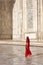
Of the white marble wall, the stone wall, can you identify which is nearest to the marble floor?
the white marble wall

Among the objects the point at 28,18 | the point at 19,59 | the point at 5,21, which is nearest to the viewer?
the point at 19,59

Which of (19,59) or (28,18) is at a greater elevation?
(28,18)

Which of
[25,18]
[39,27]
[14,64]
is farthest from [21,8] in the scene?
[14,64]

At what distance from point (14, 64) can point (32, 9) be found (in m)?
9.96

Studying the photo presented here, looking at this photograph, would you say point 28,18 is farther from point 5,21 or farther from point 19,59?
point 19,59

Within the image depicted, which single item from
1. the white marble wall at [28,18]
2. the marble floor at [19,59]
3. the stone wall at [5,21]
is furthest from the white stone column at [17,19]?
the marble floor at [19,59]

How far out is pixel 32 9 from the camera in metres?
14.5

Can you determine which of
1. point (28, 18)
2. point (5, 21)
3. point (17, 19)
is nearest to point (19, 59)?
point (28, 18)

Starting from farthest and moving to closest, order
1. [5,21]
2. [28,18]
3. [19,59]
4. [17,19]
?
[5,21], [17,19], [28,18], [19,59]

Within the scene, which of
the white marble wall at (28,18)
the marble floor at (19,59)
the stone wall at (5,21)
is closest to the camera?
the marble floor at (19,59)

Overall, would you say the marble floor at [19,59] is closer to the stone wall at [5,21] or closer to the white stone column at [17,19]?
the white stone column at [17,19]

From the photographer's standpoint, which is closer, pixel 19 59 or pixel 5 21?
pixel 19 59

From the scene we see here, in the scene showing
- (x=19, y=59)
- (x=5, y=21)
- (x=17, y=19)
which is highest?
(x=17, y=19)

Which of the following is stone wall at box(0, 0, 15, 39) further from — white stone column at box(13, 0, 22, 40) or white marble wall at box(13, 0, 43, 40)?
white marble wall at box(13, 0, 43, 40)
